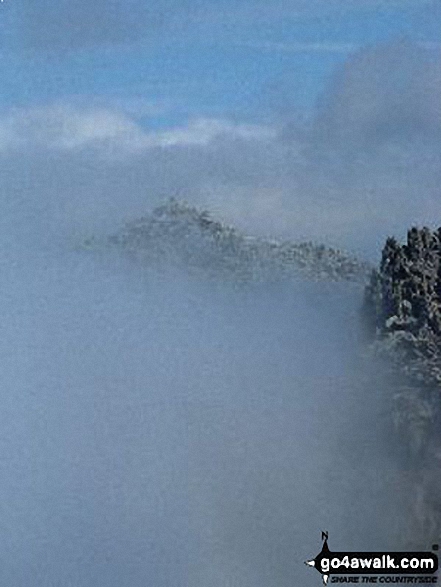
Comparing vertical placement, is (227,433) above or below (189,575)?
above

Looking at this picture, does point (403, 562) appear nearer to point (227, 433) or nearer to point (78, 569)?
point (78, 569)

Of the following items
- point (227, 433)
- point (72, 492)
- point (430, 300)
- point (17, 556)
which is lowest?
point (17, 556)

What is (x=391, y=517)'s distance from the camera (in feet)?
497

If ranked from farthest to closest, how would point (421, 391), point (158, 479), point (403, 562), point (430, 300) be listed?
1. point (430, 300)
2. point (158, 479)
3. point (421, 391)
4. point (403, 562)

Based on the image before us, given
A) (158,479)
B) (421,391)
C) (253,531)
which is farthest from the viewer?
(158,479)

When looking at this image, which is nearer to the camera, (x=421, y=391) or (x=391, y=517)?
(x=391, y=517)

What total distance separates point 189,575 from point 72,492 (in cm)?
4214

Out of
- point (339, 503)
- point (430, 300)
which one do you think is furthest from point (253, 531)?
point (430, 300)

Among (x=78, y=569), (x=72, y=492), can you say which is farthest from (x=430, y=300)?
(x=78, y=569)

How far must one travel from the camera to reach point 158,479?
595ft

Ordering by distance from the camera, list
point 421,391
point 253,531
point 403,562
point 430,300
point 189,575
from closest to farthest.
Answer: point 403,562 → point 189,575 → point 253,531 → point 421,391 → point 430,300

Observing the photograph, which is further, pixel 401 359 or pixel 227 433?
pixel 227 433

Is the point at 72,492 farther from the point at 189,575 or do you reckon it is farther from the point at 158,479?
the point at 189,575

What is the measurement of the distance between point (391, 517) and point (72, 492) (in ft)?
181
